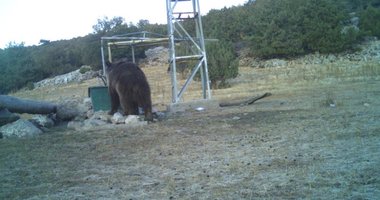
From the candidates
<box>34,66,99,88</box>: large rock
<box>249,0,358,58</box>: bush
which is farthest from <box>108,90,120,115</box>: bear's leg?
<box>34,66,99,88</box>: large rock

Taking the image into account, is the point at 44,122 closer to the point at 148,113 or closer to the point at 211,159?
the point at 148,113

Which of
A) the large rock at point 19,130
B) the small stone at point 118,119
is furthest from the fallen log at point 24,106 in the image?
the small stone at point 118,119

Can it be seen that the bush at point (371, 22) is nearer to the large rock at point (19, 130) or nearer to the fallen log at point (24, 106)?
the fallen log at point (24, 106)

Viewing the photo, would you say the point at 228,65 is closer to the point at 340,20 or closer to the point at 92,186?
the point at 340,20

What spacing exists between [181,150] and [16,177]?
221 centimetres

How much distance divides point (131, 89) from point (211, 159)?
504 cm

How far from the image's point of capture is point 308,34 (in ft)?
111

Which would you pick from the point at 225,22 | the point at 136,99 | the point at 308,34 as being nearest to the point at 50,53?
the point at 225,22

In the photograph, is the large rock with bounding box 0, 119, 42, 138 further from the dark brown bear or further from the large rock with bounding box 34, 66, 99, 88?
the large rock with bounding box 34, 66, 99, 88

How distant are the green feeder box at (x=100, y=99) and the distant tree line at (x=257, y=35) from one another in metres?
11.1

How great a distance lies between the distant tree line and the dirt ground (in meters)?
14.5

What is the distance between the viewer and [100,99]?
12375mm

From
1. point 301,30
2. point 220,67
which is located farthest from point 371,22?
point 220,67

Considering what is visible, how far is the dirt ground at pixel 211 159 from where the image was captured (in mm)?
4410
